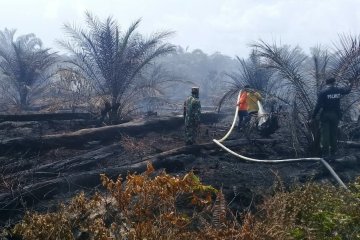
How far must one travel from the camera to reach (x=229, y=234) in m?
4.01

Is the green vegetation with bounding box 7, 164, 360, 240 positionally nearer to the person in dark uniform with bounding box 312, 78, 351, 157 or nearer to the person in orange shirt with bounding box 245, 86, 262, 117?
the person in dark uniform with bounding box 312, 78, 351, 157

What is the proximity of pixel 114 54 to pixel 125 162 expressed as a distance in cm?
555

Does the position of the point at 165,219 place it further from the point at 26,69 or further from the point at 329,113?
the point at 26,69

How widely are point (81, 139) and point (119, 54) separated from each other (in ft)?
13.7

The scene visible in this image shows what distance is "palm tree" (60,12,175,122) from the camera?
1286 centimetres

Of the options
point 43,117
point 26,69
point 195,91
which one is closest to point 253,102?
point 195,91

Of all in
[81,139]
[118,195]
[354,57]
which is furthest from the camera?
[81,139]

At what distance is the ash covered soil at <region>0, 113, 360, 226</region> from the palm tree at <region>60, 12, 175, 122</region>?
1.89 metres

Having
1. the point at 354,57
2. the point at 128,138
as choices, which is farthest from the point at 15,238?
the point at 354,57

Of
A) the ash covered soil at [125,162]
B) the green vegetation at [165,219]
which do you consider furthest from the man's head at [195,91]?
the green vegetation at [165,219]

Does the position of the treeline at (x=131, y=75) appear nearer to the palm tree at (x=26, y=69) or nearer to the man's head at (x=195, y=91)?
the palm tree at (x=26, y=69)

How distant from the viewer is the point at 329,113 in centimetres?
880

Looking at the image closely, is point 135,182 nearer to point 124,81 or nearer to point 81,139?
point 81,139

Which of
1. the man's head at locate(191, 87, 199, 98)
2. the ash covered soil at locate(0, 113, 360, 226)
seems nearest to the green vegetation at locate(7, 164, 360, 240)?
the ash covered soil at locate(0, 113, 360, 226)
